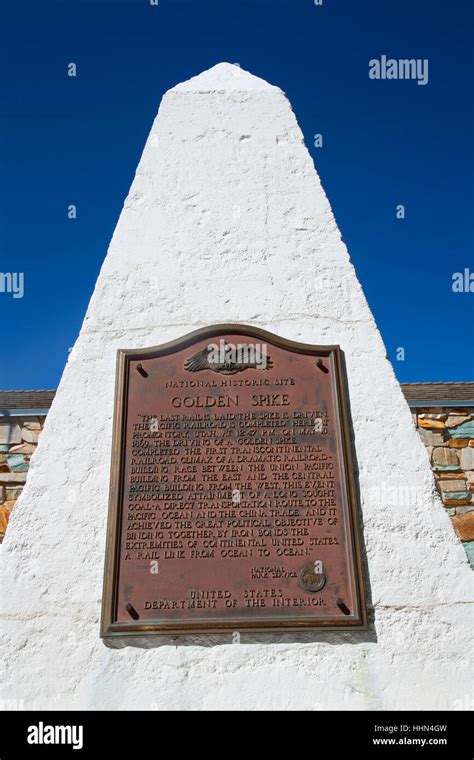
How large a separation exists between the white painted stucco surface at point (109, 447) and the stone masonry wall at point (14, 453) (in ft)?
10.5

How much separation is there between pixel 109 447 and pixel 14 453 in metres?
3.51

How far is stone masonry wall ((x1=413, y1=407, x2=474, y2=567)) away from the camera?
591cm

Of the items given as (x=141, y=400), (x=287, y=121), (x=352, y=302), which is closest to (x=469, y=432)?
(x=352, y=302)

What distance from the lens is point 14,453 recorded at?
6.03 m

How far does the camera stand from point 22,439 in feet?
20.0

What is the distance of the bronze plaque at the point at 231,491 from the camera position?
103 inches

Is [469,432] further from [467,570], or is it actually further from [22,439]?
[22,439]

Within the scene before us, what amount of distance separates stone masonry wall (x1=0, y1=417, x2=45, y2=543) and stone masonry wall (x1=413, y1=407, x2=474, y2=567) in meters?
4.19

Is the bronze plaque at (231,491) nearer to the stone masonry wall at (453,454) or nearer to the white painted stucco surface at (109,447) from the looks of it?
the white painted stucco surface at (109,447)
